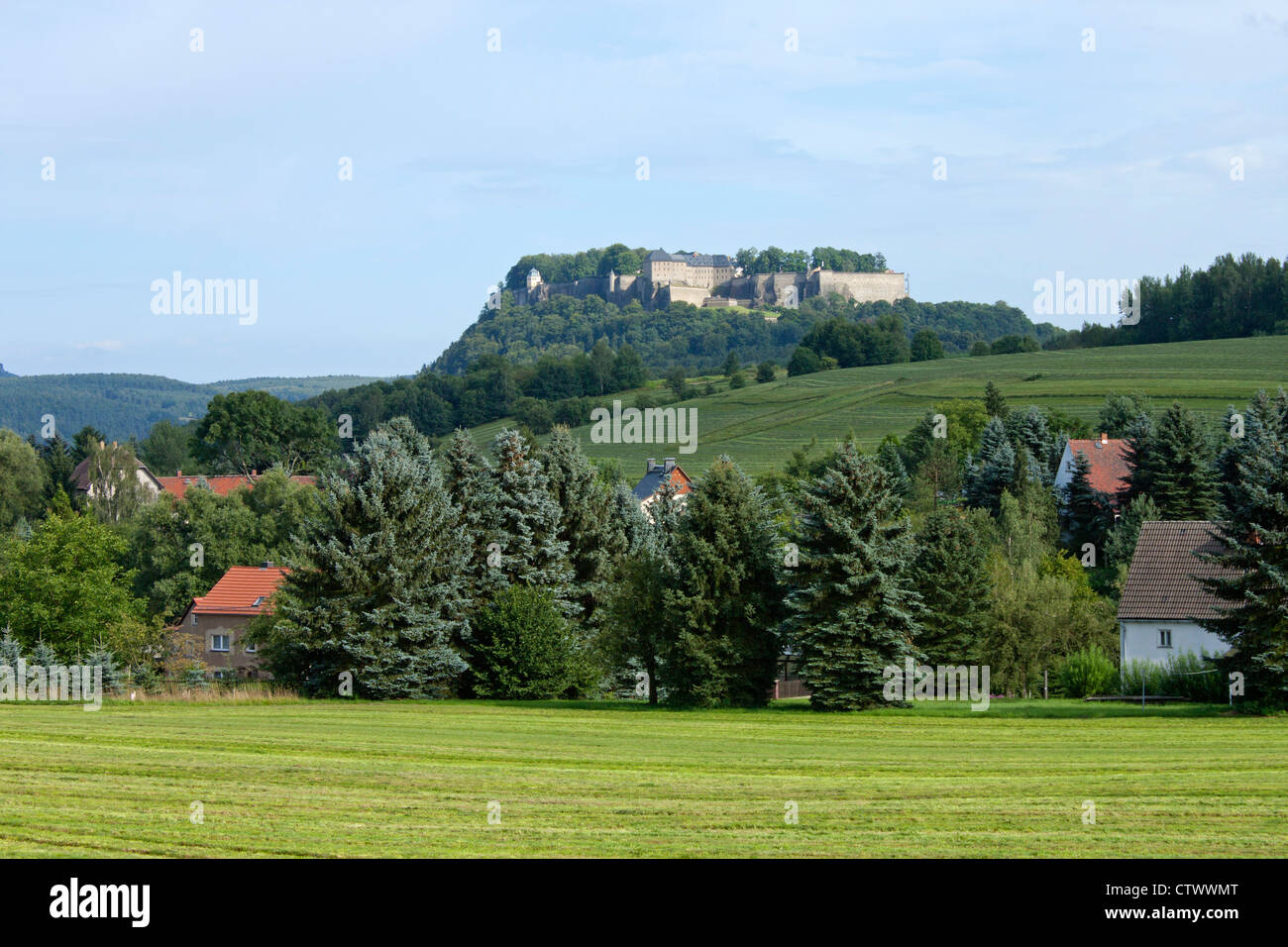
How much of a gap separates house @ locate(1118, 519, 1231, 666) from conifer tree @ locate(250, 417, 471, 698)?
2052 centimetres

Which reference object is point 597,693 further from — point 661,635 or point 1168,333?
point 1168,333

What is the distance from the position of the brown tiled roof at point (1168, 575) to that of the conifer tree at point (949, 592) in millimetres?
4813

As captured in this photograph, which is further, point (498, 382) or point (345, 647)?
point (498, 382)

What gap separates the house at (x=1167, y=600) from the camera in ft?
130

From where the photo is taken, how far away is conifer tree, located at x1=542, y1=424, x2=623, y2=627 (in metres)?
45.1

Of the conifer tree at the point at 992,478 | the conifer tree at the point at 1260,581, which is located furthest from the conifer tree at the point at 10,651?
the conifer tree at the point at 992,478

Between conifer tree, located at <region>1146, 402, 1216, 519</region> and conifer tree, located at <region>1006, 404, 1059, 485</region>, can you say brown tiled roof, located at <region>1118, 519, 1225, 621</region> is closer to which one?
conifer tree, located at <region>1146, 402, 1216, 519</region>

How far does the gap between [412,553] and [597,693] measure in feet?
24.6

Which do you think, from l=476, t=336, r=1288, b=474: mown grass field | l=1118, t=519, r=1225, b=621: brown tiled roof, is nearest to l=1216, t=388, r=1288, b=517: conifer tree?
l=1118, t=519, r=1225, b=621: brown tiled roof

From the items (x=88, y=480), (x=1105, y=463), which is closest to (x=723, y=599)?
(x=1105, y=463)

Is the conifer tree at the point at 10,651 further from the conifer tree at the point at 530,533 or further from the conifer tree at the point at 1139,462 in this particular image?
the conifer tree at the point at 1139,462

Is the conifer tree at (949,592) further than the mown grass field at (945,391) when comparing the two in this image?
No
